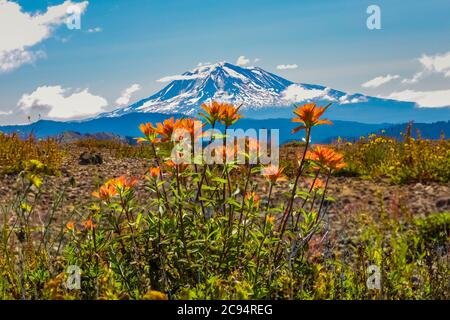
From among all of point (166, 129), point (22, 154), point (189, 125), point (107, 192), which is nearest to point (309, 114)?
point (189, 125)

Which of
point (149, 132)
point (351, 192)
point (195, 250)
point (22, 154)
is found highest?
point (149, 132)

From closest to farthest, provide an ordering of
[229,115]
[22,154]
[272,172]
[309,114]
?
1. [309,114]
2. [229,115]
3. [272,172]
4. [22,154]

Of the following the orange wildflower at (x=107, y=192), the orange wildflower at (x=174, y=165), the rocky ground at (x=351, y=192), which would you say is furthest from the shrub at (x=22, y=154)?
the orange wildflower at (x=174, y=165)

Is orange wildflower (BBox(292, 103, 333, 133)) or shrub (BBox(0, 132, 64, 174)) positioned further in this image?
shrub (BBox(0, 132, 64, 174))

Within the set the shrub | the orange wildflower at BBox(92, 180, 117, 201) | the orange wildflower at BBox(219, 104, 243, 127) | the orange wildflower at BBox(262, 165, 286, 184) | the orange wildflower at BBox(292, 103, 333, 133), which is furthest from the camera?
the shrub

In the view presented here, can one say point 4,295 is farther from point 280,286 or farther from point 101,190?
point 280,286

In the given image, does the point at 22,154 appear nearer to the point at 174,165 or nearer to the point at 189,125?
the point at 174,165

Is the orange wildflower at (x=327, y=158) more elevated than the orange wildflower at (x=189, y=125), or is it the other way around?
the orange wildflower at (x=189, y=125)

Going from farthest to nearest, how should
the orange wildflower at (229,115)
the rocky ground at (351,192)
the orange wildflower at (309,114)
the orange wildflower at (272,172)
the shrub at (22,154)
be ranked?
the shrub at (22,154) → the rocky ground at (351,192) → the orange wildflower at (272,172) → the orange wildflower at (229,115) → the orange wildflower at (309,114)

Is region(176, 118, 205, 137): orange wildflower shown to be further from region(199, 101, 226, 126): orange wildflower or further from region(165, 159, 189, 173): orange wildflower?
region(165, 159, 189, 173): orange wildflower

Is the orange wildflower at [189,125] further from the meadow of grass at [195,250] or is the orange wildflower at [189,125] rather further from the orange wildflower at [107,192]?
the orange wildflower at [107,192]

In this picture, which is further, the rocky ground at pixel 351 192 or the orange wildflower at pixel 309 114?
the rocky ground at pixel 351 192

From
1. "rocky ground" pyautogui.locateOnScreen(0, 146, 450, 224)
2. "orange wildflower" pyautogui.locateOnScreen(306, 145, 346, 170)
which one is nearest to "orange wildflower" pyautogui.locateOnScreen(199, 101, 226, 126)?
"orange wildflower" pyautogui.locateOnScreen(306, 145, 346, 170)

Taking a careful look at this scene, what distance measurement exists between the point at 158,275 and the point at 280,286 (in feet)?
1.91
